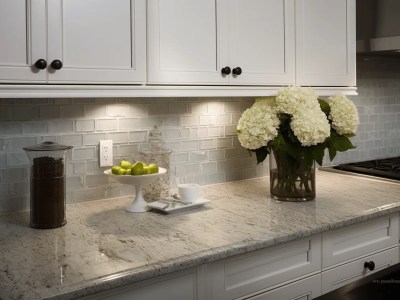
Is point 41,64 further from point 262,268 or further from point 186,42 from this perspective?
point 262,268

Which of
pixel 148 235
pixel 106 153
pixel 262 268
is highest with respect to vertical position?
pixel 106 153

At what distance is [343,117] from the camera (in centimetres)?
197

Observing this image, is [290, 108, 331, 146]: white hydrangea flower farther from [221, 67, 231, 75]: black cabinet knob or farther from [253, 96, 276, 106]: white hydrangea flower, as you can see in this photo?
[221, 67, 231, 75]: black cabinet knob

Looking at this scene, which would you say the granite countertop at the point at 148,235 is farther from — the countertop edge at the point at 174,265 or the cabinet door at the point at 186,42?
the cabinet door at the point at 186,42

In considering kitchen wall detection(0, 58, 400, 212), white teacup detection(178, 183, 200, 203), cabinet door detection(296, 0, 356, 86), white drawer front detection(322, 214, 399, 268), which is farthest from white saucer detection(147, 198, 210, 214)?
cabinet door detection(296, 0, 356, 86)

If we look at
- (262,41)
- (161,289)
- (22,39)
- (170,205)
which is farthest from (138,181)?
(262,41)

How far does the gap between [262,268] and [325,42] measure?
4.09ft

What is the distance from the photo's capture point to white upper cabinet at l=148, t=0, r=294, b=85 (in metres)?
1.77

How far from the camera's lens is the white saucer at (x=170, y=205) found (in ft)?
6.01

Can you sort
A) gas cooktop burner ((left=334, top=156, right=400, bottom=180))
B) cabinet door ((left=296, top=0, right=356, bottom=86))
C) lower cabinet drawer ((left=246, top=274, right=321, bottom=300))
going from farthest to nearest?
gas cooktop burner ((left=334, top=156, right=400, bottom=180)) < cabinet door ((left=296, top=0, right=356, bottom=86)) < lower cabinet drawer ((left=246, top=274, right=321, bottom=300))

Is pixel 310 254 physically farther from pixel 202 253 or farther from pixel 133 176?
pixel 133 176

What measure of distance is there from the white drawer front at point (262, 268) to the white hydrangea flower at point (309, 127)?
1.34ft

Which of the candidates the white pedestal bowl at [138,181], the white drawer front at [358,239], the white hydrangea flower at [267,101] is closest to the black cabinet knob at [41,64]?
the white pedestal bowl at [138,181]

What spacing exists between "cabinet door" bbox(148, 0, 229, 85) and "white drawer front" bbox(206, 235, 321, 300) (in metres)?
0.75
